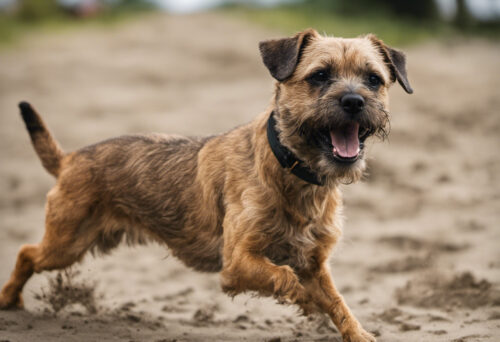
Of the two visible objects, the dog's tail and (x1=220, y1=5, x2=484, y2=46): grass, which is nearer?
the dog's tail

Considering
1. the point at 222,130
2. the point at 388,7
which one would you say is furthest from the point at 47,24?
the point at 388,7

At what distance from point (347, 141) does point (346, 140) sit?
0.01m

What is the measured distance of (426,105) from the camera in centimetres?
1285

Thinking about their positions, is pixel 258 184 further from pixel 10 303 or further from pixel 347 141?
pixel 10 303

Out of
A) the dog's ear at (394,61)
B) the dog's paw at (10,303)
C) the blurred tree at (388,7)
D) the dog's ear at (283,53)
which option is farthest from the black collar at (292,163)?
the blurred tree at (388,7)

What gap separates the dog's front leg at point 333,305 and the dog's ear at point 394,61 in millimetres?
1660

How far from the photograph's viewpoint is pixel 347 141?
14.3 feet

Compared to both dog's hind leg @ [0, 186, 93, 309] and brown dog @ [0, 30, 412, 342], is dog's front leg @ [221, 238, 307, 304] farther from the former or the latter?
dog's hind leg @ [0, 186, 93, 309]

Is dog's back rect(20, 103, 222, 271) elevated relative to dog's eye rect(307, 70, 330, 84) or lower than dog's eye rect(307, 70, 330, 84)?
lower

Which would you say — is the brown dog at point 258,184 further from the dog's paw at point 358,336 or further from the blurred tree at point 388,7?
the blurred tree at point 388,7

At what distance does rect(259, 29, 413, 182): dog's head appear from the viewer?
4176 millimetres

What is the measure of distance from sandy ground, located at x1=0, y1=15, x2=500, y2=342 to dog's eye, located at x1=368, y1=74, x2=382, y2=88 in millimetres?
2057

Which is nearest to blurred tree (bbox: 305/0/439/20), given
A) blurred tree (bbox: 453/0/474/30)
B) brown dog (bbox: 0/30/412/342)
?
blurred tree (bbox: 453/0/474/30)

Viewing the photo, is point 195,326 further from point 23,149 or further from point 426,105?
point 426,105
